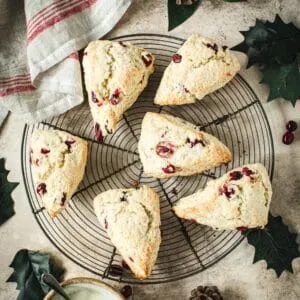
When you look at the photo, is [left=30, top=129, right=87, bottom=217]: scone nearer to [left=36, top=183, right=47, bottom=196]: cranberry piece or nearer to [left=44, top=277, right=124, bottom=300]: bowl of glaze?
[left=36, top=183, right=47, bottom=196]: cranberry piece

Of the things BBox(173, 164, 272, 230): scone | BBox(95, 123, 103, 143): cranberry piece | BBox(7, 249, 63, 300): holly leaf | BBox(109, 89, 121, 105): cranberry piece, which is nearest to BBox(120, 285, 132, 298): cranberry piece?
BBox(7, 249, 63, 300): holly leaf

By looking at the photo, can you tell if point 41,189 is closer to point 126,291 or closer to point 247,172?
point 126,291

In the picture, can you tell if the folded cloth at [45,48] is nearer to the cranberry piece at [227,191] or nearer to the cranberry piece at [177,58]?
the cranberry piece at [177,58]

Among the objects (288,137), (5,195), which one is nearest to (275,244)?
(288,137)

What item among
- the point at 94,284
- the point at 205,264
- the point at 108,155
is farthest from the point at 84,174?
the point at 205,264

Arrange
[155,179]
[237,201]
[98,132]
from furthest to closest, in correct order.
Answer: [155,179], [98,132], [237,201]

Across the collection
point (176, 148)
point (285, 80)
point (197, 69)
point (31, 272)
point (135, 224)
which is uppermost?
point (197, 69)
